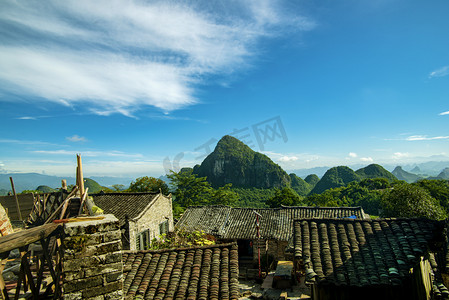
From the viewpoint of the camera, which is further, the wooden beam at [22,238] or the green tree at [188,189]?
the green tree at [188,189]

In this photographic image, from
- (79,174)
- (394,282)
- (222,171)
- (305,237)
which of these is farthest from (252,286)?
(222,171)

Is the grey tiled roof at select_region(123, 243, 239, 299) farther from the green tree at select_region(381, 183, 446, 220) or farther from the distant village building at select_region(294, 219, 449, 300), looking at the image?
the green tree at select_region(381, 183, 446, 220)

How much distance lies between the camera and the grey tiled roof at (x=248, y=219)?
23625 mm

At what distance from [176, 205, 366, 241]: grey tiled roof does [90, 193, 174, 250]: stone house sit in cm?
285

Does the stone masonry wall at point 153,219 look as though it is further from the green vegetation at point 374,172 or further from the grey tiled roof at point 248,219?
the green vegetation at point 374,172

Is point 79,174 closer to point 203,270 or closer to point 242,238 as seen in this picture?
point 203,270

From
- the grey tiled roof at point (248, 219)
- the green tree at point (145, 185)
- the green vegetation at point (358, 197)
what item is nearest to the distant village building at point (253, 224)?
the grey tiled roof at point (248, 219)

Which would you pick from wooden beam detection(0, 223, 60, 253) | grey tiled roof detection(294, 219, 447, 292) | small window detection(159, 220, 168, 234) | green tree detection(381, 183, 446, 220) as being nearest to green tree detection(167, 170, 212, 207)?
small window detection(159, 220, 168, 234)

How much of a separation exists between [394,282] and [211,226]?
20.2 meters

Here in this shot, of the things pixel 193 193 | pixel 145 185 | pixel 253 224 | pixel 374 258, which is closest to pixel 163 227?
pixel 253 224

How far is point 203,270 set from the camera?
723cm

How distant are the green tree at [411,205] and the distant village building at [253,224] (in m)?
12.5

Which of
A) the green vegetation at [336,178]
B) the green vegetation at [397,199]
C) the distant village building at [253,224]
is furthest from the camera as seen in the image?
the green vegetation at [336,178]

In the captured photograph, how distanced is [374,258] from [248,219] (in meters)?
19.5
